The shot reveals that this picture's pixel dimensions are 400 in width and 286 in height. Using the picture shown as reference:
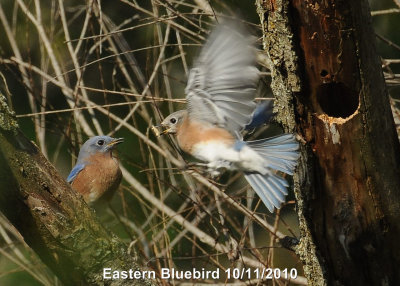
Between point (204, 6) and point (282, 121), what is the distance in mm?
1368

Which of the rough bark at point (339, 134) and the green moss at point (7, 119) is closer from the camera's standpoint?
the green moss at point (7, 119)

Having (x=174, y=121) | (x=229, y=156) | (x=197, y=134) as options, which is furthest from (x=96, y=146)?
(x=229, y=156)

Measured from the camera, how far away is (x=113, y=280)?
2559 millimetres

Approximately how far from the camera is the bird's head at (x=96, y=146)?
13.7 ft

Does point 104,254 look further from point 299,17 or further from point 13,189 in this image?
point 299,17

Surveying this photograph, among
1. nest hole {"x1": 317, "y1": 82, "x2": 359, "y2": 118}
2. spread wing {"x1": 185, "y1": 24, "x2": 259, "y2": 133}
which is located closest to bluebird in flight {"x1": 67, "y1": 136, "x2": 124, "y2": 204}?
spread wing {"x1": 185, "y1": 24, "x2": 259, "y2": 133}

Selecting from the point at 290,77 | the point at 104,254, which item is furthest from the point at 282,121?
the point at 104,254

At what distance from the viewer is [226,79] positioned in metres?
3.00

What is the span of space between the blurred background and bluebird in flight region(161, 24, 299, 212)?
0.46 ft

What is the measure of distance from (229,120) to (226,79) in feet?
0.92

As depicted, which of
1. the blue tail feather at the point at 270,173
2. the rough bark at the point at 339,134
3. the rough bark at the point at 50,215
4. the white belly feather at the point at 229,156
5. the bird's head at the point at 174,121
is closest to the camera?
the rough bark at the point at 50,215

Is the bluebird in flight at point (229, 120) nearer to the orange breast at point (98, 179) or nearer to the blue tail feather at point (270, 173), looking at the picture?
the blue tail feather at point (270, 173)

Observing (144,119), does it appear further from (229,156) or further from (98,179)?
(229,156)

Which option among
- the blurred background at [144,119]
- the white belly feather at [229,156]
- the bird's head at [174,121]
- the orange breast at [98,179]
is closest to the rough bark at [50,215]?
the blurred background at [144,119]
